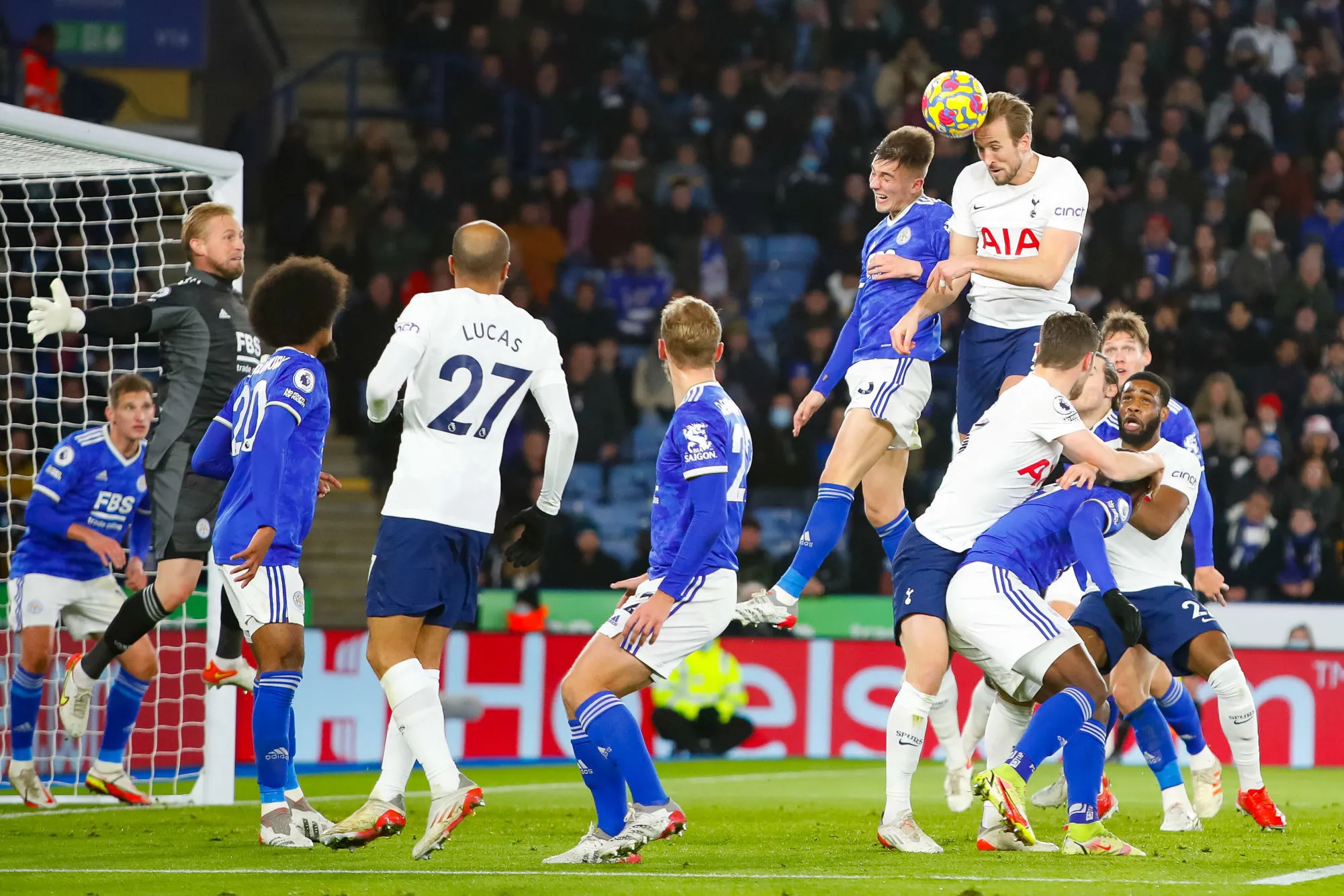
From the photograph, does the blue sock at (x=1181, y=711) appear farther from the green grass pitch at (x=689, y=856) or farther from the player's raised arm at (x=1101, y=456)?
the player's raised arm at (x=1101, y=456)

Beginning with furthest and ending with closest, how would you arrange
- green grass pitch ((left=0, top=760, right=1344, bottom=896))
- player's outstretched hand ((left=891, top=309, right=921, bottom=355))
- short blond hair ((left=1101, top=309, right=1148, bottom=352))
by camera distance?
short blond hair ((left=1101, top=309, right=1148, bottom=352)) < player's outstretched hand ((left=891, top=309, right=921, bottom=355)) < green grass pitch ((left=0, top=760, right=1344, bottom=896))

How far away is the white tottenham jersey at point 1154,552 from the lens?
25.0 ft

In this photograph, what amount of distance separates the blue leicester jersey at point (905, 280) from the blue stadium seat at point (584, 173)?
10461 millimetres

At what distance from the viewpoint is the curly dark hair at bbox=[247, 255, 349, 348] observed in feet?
21.0

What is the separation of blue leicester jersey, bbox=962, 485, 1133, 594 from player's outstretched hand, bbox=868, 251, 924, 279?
1.25m

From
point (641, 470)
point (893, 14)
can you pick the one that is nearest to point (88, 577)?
point (641, 470)

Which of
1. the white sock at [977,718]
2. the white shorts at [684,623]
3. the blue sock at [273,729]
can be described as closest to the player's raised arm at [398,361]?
the white shorts at [684,623]

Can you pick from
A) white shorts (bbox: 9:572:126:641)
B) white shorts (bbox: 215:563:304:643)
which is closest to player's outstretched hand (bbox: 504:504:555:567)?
white shorts (bbox: 215:563:304:643)

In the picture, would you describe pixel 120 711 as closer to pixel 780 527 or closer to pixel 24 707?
pixel 24 707

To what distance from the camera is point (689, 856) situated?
6344 mm

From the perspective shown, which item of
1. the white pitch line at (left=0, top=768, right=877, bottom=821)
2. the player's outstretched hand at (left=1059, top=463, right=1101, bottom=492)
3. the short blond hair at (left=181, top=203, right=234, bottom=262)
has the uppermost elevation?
the short blond hair at (left=181, top=203, right=234, bottom=262)

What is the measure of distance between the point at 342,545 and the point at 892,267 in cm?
923

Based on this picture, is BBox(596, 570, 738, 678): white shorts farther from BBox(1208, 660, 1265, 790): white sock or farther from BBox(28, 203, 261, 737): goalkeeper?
BBox(1208, 660, 1265, 790): white sock

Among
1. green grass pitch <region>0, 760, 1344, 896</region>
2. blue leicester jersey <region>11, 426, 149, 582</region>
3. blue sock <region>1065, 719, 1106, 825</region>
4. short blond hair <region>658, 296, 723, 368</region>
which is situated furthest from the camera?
blue leicester jersey <region>11, 426, 149, 582</region>
